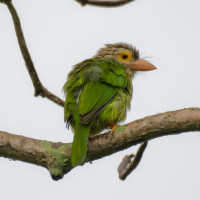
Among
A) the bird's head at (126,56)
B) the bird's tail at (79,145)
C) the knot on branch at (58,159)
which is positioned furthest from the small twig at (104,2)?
the bird's head at (126,56)

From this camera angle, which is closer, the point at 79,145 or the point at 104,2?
the point at 79,145

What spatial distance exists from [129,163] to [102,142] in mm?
539

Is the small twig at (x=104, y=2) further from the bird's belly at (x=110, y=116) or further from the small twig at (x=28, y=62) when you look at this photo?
the bird's belly at (x=110, y=116)

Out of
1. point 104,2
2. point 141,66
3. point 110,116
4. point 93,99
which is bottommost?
point 110,116

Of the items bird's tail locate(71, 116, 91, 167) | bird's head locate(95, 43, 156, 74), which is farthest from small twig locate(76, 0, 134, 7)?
bird's head locate(95, 43, 156, 74)

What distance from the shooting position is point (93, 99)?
3258mm

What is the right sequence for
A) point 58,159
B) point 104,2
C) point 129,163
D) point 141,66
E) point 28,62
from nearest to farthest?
point 58,159
point 104,2
point 129,163
point 28,62
point 141,66

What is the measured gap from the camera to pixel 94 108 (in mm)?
3201

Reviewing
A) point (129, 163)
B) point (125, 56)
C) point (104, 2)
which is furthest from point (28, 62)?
point (125, 56)

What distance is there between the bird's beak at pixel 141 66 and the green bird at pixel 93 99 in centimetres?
54

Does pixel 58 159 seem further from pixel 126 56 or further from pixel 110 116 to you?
pixel 126 56

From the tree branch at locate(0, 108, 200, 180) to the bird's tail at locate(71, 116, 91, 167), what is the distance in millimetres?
56

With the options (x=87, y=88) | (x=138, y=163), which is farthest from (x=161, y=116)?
(x=87, y=88)

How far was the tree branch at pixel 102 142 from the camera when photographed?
8.61ft
